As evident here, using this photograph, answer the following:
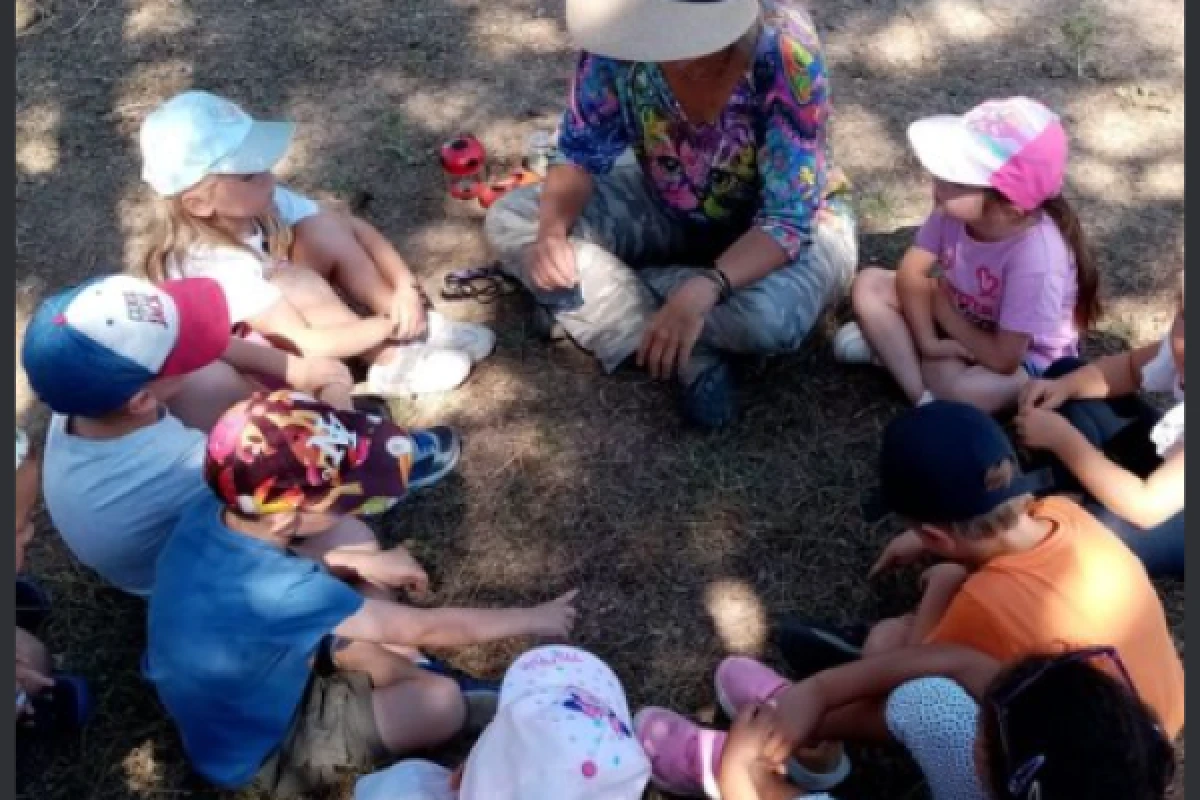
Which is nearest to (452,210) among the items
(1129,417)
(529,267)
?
(529,267)

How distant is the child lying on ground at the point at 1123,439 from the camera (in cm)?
240

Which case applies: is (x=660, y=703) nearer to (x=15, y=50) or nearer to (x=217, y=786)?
(x=217, y=786)

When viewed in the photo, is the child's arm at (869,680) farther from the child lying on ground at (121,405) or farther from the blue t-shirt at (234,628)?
the child lying on ground at (121,405)

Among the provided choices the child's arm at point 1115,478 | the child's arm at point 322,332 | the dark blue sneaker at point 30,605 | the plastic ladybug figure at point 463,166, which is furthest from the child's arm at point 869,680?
the plastic ladybug figure at point 463,166

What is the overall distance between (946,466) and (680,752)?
2.48ft

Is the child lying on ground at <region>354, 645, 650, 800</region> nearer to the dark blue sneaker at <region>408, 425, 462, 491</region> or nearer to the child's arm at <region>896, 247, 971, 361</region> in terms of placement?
the dark blue sneaker at <region>408, 425, 462, 491</region>

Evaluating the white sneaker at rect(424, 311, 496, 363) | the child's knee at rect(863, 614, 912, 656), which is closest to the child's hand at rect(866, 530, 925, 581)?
the child's knee at rect(863, 614, 912, 656)

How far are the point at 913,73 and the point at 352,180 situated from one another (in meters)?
1.82

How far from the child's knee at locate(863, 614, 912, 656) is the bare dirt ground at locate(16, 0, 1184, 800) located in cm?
21

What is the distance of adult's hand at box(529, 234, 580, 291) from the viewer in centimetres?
299

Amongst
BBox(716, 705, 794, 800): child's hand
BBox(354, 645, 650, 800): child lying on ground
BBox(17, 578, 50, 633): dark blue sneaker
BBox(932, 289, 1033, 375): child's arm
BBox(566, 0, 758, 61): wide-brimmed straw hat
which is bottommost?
BBox(17, 578, 50, 633): dark blue sneaker

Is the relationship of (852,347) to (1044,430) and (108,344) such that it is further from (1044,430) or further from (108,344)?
(108,344)

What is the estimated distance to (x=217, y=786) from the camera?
2420 millimetres

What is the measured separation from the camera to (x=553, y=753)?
174 cm
